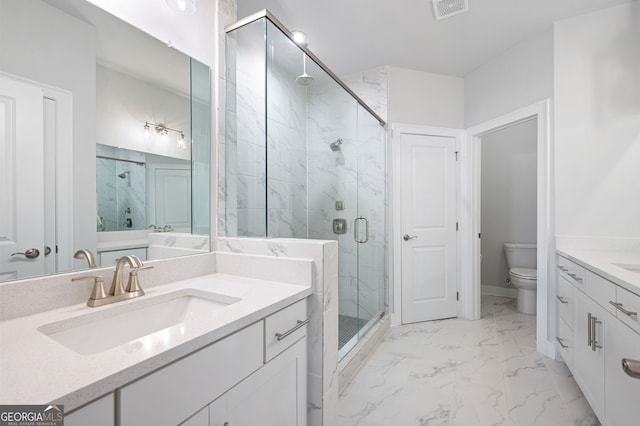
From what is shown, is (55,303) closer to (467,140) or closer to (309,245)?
(309,245)

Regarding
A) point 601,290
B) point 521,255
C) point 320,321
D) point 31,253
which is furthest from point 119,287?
point 521,255

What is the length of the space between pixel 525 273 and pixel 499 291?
734 mm

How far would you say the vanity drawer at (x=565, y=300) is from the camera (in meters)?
1.84

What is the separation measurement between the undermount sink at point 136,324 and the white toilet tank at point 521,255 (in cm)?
376

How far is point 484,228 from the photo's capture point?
3934 millimetres

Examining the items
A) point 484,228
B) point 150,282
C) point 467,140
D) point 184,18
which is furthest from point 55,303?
point 484,228

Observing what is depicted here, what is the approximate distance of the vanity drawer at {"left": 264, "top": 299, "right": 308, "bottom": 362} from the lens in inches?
39.2

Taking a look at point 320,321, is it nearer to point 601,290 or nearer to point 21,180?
point 21,180

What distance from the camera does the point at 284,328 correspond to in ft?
3.54

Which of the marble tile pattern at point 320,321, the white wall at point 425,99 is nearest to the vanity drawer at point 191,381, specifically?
the marble tile pattern at point 320,321

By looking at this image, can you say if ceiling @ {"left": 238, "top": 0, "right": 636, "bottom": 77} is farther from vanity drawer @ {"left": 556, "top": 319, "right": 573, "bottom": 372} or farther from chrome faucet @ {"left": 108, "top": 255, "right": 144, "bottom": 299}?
vanity drawer @ {"left": 556, "top": 319, "right": 573, "bottom": 372}

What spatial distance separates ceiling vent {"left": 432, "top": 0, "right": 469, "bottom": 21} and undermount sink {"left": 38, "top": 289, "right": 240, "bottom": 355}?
2.34 m

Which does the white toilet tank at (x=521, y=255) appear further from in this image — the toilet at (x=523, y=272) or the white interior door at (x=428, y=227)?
the white interior door at (x=428, y=227)

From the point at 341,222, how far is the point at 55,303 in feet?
6.45
